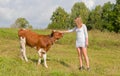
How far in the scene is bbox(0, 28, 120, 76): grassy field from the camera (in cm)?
1177

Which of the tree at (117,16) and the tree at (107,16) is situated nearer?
the tree at (117,16)

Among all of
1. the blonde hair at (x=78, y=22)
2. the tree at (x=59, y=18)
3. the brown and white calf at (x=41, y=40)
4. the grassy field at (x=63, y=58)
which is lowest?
the grassy field at (x=63, y=58)

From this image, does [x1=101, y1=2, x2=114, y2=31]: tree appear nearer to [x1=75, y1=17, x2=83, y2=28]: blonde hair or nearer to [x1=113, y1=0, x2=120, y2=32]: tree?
[x1=113, y1=0, x2=120, y2=32]: tree

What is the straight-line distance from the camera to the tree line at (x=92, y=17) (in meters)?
72.4

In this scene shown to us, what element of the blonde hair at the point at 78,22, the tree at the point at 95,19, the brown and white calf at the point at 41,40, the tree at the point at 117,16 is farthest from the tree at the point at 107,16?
the blonde hair at the point at 78,22

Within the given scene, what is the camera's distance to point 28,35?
1438 centimetres

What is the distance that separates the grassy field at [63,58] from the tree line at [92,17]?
135 ft

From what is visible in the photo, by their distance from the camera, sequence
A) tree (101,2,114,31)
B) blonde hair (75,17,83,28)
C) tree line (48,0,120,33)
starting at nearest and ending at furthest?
1. blonde hair (75,17,83,28)
2. tree line (48,0,120,33)
3. tree (101,2,114,31)

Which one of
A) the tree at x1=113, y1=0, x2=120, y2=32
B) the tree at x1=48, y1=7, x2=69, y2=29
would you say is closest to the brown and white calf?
the tree at x1=113, y1=0, x2=120, y2=32

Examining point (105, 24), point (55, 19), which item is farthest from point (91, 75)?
point (55, 19)

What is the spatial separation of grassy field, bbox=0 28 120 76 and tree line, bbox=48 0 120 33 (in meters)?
41.3

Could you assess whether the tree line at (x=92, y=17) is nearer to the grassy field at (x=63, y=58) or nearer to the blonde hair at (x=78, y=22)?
the grassy field at (x=63, y=58)

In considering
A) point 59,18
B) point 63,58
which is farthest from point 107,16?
point 63,58

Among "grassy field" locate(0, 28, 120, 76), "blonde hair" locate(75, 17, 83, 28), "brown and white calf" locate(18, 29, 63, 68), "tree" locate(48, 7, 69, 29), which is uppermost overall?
"tree" locate(48, 7, 69, 29)
